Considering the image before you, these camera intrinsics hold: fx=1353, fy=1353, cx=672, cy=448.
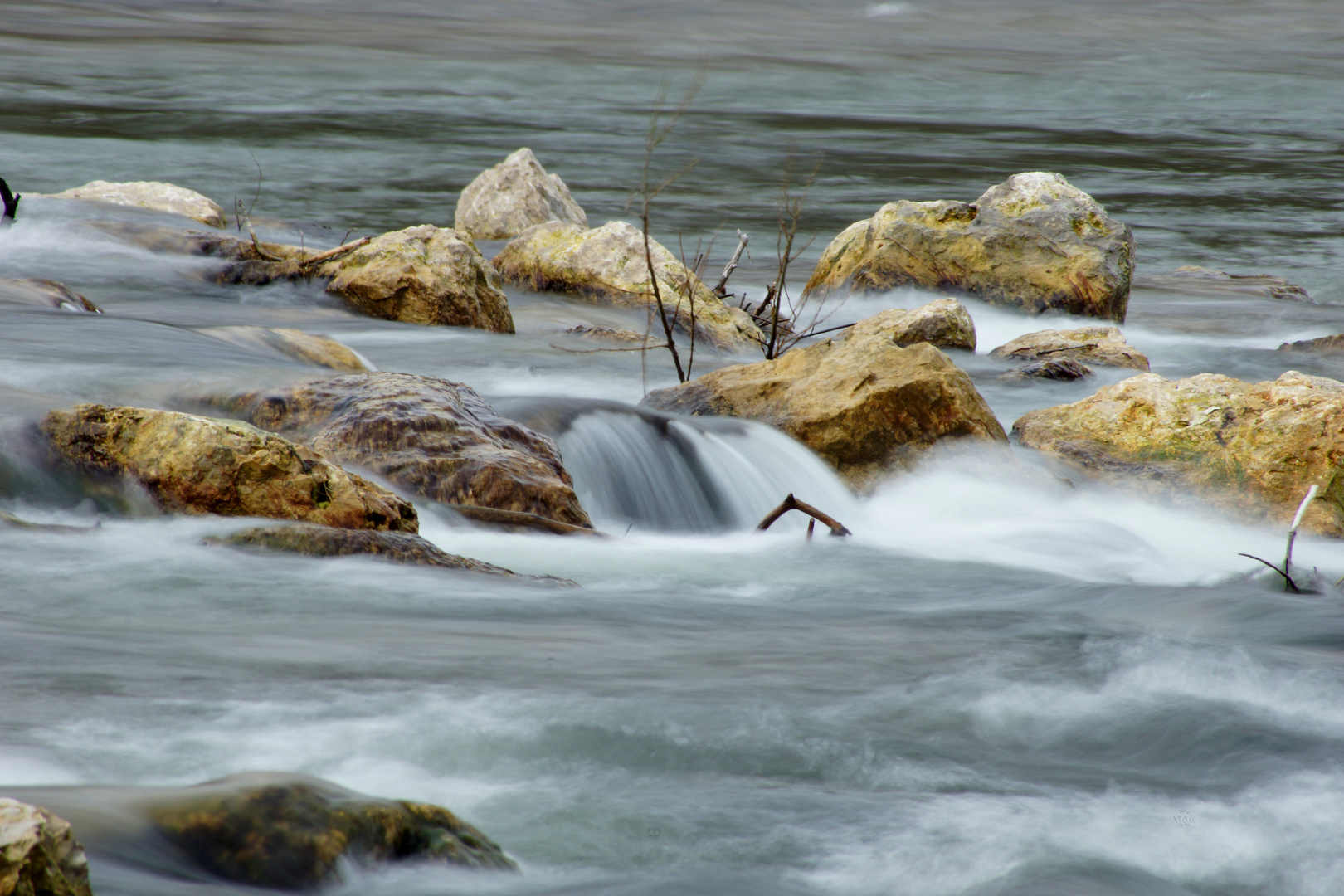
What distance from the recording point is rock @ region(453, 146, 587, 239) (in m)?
12.3

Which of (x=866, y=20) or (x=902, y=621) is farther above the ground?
(x=866, y=20)

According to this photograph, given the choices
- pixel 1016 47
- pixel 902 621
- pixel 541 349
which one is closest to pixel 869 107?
pixel 1016 47

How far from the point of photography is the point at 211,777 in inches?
92.6

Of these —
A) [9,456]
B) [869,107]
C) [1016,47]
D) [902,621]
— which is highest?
[1016,47]

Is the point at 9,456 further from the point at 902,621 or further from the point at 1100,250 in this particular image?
the point at 1100,250

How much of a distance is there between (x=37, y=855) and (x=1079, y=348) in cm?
771

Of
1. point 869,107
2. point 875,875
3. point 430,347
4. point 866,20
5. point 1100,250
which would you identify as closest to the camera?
point 875,875

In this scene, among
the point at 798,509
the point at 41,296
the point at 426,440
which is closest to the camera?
the point at 798,509

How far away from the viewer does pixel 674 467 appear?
5.48 metres

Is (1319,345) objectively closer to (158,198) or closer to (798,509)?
(798,509)

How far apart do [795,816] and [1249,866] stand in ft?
2.73

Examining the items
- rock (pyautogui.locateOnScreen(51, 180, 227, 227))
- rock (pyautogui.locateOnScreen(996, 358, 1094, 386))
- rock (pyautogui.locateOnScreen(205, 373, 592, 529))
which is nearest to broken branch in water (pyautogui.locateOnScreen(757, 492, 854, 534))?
rock (pyautogui.locateOnScreen(205, 373, 592, 529))

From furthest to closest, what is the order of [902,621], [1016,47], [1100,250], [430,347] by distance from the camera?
[1016,47] → [1100,250] → [430,347] → [902,621]

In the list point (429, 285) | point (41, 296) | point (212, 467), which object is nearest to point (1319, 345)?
point (429, 285)
